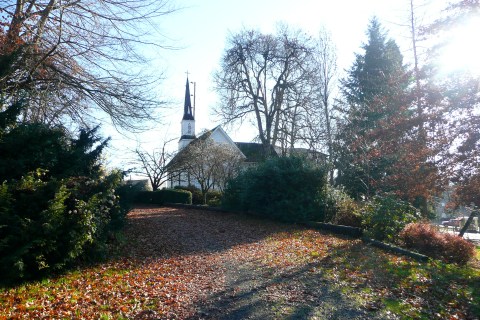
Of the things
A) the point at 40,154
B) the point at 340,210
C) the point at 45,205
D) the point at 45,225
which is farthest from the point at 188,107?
the point at 45,225

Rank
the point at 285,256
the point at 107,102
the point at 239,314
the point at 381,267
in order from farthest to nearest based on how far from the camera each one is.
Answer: the point at 107,102 → the point at 285,256 → the point at 381,267 → the point at 239,314

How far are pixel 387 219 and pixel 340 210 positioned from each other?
3.37 meters

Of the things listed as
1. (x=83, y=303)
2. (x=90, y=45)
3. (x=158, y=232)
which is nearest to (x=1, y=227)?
(x=83, y=303)

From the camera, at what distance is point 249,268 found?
816cm

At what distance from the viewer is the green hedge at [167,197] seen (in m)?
25.3

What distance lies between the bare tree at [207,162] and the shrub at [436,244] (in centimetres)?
1713

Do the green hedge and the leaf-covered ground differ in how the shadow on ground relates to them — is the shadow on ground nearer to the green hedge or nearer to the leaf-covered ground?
the leaf-covered ground

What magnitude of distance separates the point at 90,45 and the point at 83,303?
669 centimetres

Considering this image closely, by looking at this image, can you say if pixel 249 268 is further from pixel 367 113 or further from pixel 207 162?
pixel 207 162

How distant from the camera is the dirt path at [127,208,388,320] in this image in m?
5.67

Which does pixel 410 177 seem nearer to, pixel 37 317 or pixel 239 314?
pixel 239 314

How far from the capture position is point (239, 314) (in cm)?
550

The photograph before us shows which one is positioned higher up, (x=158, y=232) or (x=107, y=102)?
(x=107, y=102)

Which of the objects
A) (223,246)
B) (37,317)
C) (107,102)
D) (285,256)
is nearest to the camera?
(37,317)
